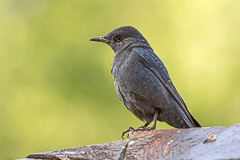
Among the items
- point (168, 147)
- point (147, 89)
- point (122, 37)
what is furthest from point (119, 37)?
point (168, 147)

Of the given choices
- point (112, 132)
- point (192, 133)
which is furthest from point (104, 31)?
point (192, 133)

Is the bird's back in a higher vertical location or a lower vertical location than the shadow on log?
higher

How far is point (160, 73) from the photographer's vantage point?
5.39 metres

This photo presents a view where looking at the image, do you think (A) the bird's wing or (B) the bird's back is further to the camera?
(A) the bird's wing

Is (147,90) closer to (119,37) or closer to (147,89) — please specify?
(147,89)

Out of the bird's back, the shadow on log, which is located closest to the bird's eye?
the bird's back

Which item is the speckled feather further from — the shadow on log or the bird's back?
the shadow on log

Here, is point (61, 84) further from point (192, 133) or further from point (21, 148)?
point (192, 133)

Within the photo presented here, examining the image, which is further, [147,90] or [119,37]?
[119,37]

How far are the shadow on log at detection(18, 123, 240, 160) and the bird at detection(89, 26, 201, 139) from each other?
1017 millimetres

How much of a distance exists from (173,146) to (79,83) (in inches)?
186

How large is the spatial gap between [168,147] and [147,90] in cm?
153

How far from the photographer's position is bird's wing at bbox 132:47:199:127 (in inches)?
206

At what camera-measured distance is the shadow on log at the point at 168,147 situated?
10.7 ft
